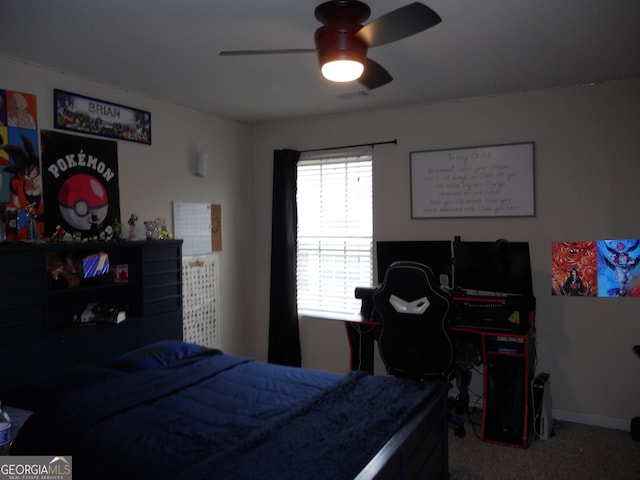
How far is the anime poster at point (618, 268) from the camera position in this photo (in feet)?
11.1

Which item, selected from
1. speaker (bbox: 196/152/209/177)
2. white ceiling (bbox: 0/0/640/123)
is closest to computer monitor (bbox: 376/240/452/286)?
white ceiling (bbox: 0/0/640/123)

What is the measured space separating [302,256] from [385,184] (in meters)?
1.14

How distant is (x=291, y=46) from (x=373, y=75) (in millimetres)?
574

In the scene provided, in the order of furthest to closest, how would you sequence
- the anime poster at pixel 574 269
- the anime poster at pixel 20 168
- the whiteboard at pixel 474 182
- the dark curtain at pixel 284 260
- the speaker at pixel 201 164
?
the dark curtain at pixel 284 260 < the speaker at pixel 201 164 < the whiteboard at pixel 474 182 < the anime poster at pixel 574 269 < the anime poster at pixel 20 168

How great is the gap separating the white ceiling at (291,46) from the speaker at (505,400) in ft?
6.64

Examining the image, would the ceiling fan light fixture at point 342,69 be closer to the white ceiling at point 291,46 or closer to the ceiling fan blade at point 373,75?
the ceiling fan blade at point 373,75

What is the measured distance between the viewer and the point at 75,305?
10.4 ft

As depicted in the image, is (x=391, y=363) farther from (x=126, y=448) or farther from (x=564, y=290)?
(x=126, y=448)

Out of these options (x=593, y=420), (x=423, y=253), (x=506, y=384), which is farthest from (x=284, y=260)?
(x=593, y=420)

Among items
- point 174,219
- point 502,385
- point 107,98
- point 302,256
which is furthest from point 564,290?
point 107,98

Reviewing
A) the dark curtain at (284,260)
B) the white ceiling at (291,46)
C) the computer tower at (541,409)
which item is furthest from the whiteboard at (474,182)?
the computer tower at (541,409)

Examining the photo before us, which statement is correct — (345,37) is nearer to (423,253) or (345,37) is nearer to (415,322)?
(415,322)

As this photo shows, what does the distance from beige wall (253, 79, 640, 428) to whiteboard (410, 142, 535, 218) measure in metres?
0.07

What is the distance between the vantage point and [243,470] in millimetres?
1709
